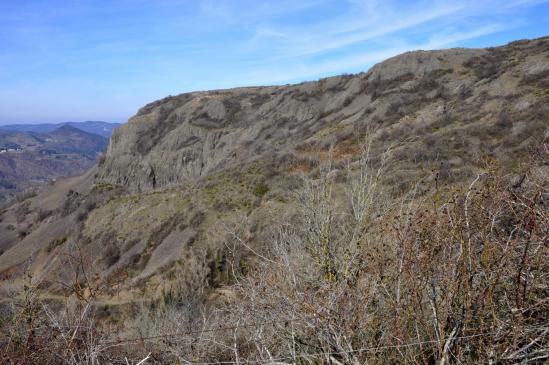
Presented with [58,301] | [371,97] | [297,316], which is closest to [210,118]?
[371,97]

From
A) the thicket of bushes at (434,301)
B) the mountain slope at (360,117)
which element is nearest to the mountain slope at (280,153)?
the mountain slope at (360,117)

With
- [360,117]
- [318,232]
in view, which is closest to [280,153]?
[360,117]

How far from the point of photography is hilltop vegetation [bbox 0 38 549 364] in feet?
13.2

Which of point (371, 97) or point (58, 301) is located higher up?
point (371, 97)

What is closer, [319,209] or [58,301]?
[319,209]

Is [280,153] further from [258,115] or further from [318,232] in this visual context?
[318,232]

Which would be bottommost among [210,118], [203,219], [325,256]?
[203,219]

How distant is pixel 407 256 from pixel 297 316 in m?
1.54

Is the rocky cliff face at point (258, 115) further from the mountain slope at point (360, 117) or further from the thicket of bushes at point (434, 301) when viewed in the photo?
the thicket of bushes at point (434, 301)

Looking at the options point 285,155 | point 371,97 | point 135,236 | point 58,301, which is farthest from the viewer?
point 371,97

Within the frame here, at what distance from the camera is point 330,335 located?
4414 mm

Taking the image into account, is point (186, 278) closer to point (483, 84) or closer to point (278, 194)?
point (278, 194)

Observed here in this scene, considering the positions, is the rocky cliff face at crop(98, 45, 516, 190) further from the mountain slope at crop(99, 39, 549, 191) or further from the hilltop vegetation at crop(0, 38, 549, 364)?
the hilltop vegetation at crop(0, 38, 549, 364)

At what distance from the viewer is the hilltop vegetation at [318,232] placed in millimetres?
4031
